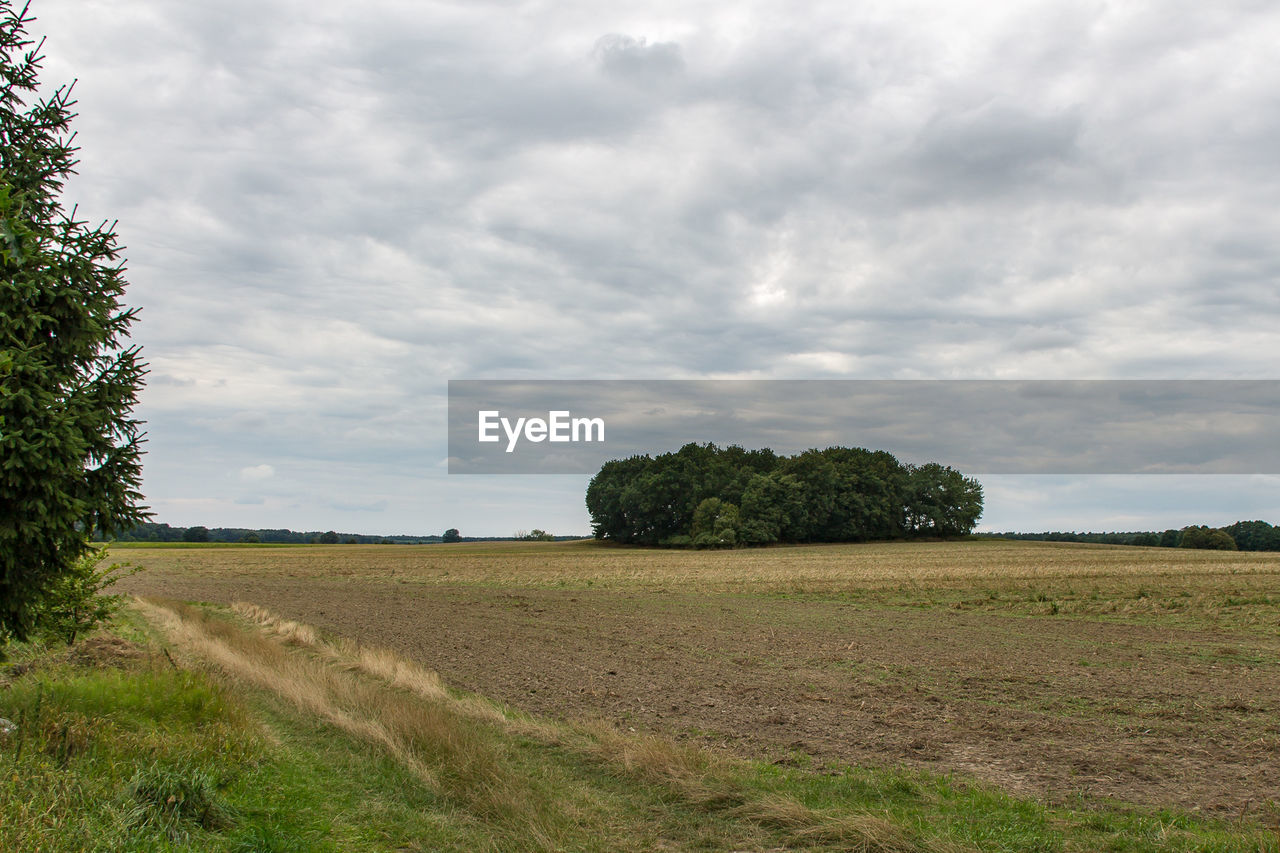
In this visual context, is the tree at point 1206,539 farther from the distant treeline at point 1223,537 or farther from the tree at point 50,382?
the tree at point 50,382

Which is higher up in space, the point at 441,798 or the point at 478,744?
the point at 478,744

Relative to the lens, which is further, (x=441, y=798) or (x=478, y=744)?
(x=478, y=744)

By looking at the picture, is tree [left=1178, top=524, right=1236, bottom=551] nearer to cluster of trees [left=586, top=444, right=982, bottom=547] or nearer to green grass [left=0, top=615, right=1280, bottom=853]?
cluster of trees [left=586, top=444, right=982, bottom=547]

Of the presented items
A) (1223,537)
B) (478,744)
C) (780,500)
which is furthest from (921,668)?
(1223,537)

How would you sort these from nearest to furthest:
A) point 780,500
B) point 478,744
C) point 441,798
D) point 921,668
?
point 441,798
point 478,744
point 921,668
point 780,500

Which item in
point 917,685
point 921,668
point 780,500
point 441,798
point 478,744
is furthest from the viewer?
point 780,500

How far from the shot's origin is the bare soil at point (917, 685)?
9148 millimetres

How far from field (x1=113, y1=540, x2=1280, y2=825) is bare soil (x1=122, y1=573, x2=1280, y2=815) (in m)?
0.05

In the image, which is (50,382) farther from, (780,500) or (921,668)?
(780,500)

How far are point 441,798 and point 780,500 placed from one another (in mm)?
100093

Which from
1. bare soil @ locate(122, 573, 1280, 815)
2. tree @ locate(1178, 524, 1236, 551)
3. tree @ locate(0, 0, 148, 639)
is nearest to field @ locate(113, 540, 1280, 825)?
bare soil @ locate(122, 573, 1280, 815)

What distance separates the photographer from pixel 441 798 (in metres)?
7.74

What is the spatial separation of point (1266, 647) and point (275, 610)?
29.6m

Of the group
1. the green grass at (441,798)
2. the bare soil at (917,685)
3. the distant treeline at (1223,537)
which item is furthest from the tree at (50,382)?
the distant treeline at (1223,537)
